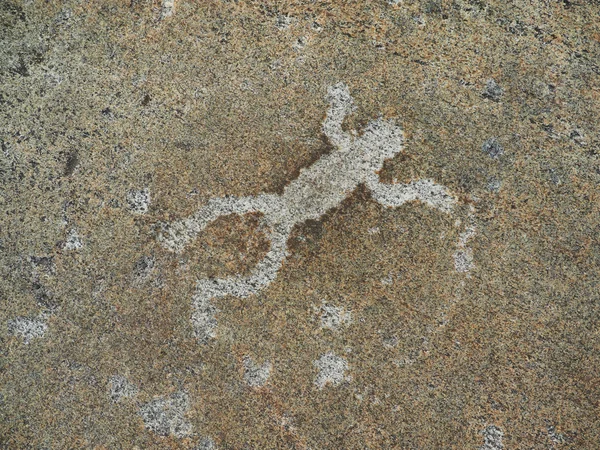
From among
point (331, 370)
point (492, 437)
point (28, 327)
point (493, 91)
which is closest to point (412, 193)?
point (493, 91)

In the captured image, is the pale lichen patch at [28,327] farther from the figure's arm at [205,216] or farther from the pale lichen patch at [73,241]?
the figure's arm at [205,216]

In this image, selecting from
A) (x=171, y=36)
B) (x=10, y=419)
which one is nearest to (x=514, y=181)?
(x=171, y=36)

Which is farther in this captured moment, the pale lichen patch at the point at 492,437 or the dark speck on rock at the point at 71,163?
the dark speck on rock at the point at 71,163

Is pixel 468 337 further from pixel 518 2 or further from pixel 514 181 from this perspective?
pixel 518 2

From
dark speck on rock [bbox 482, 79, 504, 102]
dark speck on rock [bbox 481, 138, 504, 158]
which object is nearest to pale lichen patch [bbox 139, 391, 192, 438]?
dark speck on rock [bbox 481, 138, 504, 158]

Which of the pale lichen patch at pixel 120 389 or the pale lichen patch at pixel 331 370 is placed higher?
the pale lichen patch at pixel 331 370

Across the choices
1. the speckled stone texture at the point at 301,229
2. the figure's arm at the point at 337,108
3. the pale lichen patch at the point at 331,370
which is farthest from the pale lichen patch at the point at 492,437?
the figure's arm at the point at 337,108
